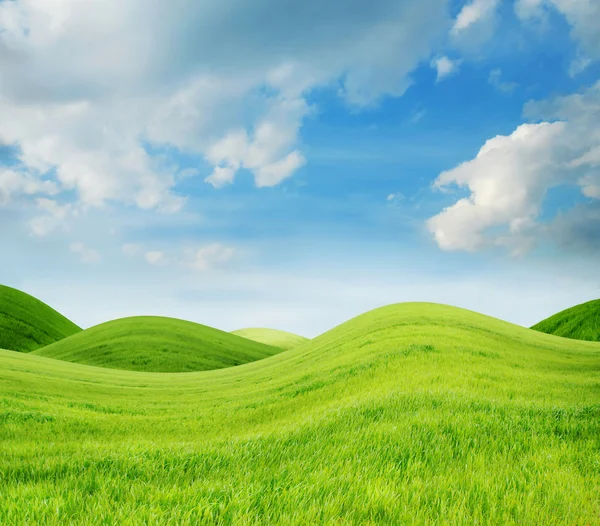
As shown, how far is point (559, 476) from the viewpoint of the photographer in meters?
5.79

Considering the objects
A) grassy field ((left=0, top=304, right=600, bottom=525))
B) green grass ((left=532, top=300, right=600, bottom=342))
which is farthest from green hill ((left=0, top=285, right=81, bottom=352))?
green grass ((left=532, top=300, right=600, bottom=342))

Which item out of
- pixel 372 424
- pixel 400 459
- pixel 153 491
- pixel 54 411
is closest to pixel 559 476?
pixel 400 459

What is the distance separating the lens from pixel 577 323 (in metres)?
83.7

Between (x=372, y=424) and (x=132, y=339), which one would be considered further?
(x=132, y=339)

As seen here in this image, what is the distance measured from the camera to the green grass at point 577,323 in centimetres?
7894

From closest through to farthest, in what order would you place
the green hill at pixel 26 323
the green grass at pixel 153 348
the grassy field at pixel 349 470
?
1. the grassy field at pixel 349 470
2. the green grass at pixel 153 348
3. the green hill at pixel 26 323

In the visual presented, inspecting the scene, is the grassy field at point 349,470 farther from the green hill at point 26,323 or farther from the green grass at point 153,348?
the green hill at point 26,323

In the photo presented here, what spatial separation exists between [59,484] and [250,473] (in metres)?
2.39

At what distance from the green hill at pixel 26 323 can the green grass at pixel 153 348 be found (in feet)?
116

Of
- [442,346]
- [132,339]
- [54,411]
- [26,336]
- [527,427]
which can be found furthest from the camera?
[26,336]

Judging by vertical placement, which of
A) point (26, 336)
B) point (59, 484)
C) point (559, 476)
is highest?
point (26, 336)

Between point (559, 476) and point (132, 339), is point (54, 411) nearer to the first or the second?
point (559, 476)

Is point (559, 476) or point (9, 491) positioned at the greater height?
point (9, 491)

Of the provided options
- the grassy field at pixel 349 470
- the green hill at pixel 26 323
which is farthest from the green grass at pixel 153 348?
the grassy field at pixel 349 470
